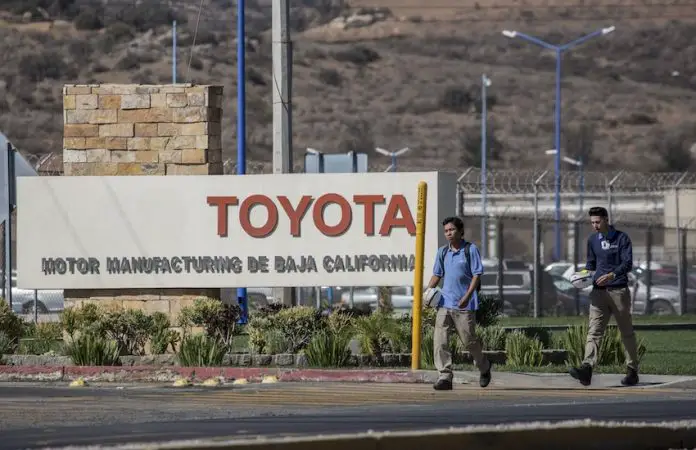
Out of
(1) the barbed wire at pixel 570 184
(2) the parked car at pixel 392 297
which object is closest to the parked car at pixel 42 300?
(2) the parked car at pixel 392 297

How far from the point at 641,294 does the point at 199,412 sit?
96.1 feet

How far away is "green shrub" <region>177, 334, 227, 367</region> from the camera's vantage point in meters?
19.6

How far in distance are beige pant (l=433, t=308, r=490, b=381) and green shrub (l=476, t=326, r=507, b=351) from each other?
3638 millimetres

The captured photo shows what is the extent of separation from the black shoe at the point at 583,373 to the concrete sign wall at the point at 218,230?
5.25 m

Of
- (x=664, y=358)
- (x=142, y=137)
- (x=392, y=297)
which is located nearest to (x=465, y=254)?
(x=664, y=358)

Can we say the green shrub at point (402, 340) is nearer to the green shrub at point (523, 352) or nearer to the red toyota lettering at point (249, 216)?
the green shrub at point (523, 352)

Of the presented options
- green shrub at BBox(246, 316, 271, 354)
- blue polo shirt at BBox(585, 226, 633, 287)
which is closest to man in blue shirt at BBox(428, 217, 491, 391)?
blue polo shirt at BBox(585, 226, 633, 287)

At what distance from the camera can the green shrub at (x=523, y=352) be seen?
1991cm

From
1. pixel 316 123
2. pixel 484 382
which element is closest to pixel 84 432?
pixel 484 382

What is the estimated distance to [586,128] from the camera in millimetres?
99375

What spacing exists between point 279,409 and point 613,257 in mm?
4694

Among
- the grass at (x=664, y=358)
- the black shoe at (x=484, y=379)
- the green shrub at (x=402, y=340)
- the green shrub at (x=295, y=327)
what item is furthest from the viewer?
the green shrub at (x=295, y=327)

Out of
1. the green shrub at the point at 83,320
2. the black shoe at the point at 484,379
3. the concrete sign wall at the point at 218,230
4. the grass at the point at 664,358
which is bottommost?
the black shoe at the point at 484,379

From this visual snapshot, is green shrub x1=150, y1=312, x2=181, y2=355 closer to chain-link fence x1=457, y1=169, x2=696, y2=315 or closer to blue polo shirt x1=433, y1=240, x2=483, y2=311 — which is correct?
blue polo shirt x1=433, y1=240, x2=483, y2=311
